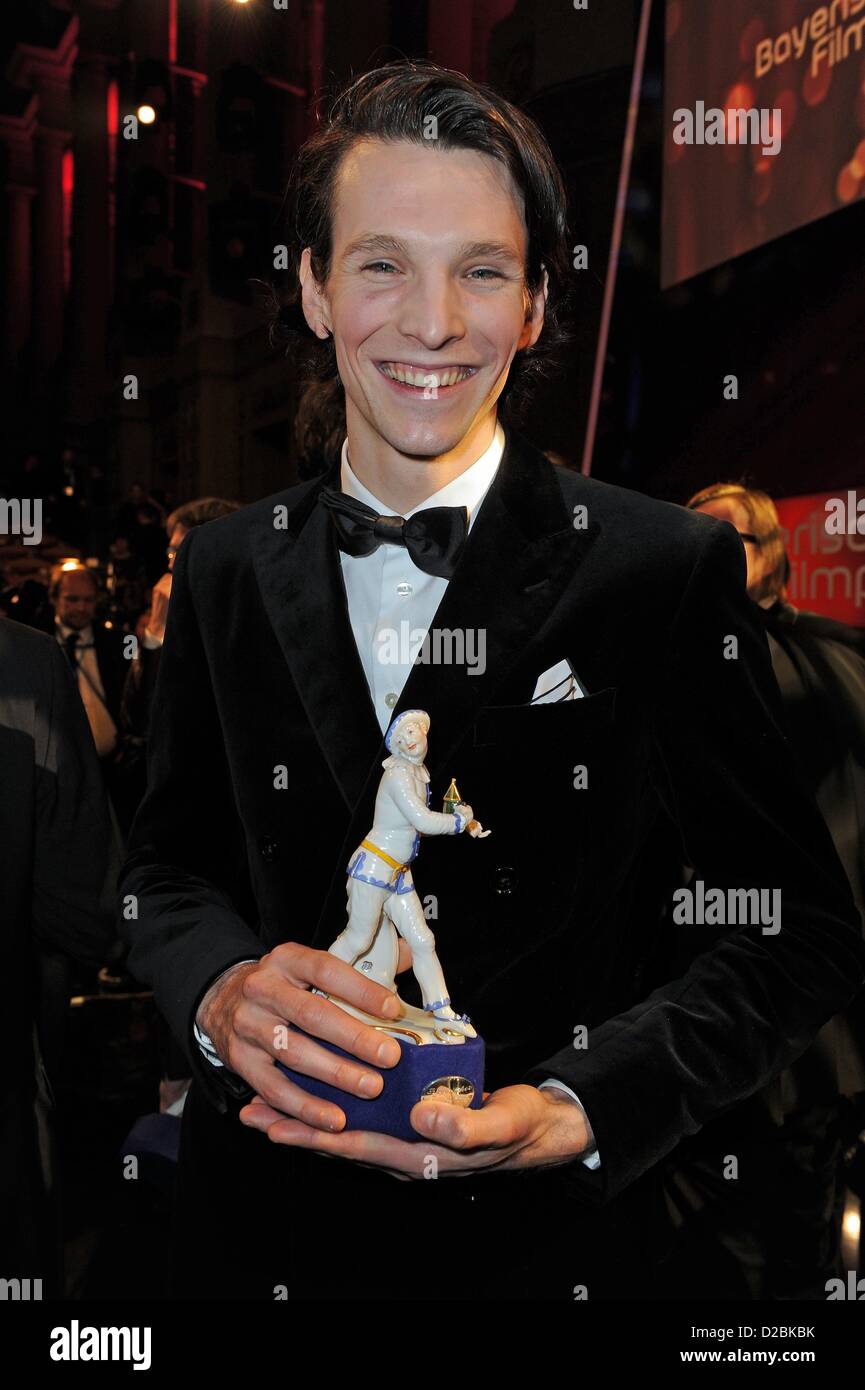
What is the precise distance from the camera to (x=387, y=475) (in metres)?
1.60

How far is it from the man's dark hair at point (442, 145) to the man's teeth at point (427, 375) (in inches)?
6.8

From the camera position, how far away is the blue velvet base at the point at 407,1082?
122cm

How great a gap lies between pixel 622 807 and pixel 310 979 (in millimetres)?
415

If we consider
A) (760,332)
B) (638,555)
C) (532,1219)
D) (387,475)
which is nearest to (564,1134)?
(532,1219)

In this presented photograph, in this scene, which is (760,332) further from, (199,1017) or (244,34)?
(199,1017)

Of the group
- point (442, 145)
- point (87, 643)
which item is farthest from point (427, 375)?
point (87, 643)

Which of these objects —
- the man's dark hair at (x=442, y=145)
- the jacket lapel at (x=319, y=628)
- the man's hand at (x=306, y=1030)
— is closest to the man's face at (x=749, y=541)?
the man's dark hair at (x=442, y=145)

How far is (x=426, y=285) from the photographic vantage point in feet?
4.68

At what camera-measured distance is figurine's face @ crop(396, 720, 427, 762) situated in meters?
1.32

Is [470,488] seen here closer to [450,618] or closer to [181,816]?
[450,618]

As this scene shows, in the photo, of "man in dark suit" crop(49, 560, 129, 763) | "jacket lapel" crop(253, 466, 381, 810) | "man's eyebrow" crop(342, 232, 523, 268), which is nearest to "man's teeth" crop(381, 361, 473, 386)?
"man's eyebrow" crop(342, 232, 523, 268)

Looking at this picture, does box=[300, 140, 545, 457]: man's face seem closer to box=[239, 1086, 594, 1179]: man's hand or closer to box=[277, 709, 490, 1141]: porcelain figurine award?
box=[277, 709, 490, 1141]: porcelain figurine award

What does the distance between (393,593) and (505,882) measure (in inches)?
14.9

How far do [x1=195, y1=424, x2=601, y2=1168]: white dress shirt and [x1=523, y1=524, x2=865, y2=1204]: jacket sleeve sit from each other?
0.29 metres
